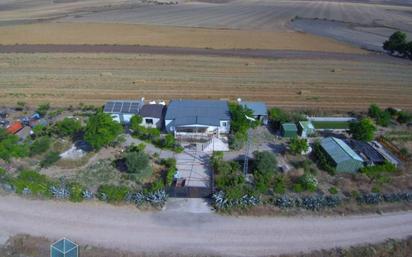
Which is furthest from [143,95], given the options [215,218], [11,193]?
[215,218]

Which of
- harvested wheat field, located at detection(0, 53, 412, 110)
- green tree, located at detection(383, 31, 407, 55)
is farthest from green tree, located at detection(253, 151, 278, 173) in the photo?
green tree, located at detection(383, 31, 407, 55)

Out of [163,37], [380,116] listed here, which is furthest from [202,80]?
[163,37]

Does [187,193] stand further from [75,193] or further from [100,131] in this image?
[100,131]

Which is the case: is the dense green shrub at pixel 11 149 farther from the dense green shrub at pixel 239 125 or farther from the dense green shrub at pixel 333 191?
the dense green shrub at pixel 333 191

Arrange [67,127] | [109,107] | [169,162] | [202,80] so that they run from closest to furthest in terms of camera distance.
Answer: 1. [169,162]
2. [67,127]
3. [109,107]
4. [202,80]

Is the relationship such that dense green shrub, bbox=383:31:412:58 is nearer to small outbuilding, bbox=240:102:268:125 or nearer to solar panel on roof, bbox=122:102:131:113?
small outbuilding, bbox=240:102:268:125

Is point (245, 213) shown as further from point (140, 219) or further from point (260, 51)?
point (260, 51)
